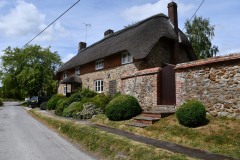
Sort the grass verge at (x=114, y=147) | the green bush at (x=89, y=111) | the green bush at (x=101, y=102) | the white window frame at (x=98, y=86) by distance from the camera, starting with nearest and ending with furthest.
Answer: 1. the grass verge at (x=114, y=147)
2. the green bush at (x=89, y=111)
3. the green bush at (x=101, y=102)
4. the white window frame at (x=98, y=86)

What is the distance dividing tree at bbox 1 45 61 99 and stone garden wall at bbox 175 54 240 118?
120ft

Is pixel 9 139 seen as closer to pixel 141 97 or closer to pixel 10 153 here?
pixel 10 153

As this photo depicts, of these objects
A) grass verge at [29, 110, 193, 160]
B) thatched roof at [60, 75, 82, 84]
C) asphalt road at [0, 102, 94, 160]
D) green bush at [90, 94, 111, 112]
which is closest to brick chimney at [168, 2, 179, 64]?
green bush at [90, 94, 111, 112]

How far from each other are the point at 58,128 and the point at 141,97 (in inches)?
214

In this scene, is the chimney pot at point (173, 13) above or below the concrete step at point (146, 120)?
above

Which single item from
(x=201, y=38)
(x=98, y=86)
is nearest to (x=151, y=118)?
(x=98, y=86)

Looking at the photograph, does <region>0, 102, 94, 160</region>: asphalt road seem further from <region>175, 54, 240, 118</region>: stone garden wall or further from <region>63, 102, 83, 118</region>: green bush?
<region>63, 102, 83, 118</region>: green bush

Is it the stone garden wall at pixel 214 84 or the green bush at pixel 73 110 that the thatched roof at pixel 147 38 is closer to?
the green bush at pixel 73 110

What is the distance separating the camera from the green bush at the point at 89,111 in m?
18.9

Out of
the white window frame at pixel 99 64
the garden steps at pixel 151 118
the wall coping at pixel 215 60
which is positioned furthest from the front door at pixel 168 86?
the white window frame at pixel 99 64

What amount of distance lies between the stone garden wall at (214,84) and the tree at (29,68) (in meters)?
36.5

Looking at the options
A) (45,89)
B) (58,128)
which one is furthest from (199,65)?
(45,89)

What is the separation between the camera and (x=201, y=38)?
41.5 m

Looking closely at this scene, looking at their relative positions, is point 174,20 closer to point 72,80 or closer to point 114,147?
point 72,80
